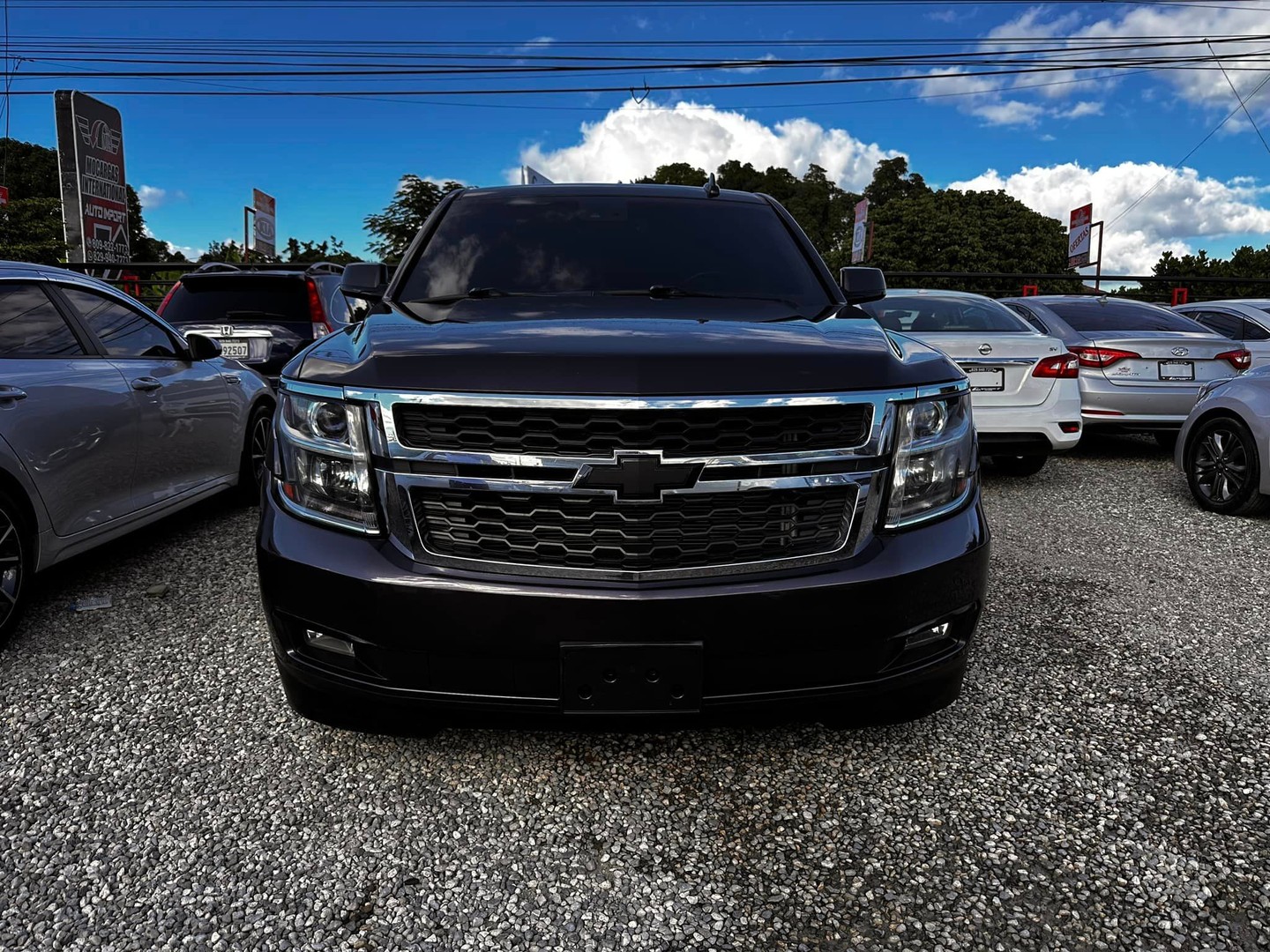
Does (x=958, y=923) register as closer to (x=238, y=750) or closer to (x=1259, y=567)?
(x=238, y=750)

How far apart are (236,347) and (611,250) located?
17.4ft

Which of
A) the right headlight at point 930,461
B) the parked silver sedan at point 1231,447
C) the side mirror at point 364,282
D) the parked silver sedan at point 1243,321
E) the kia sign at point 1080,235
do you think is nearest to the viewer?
the right headlight at point 930,461

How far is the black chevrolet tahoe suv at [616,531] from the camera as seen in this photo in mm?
2117

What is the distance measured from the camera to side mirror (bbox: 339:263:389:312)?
355 cm

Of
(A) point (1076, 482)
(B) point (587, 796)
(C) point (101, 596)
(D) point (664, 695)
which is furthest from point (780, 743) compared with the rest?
(A) point (1076, 482)

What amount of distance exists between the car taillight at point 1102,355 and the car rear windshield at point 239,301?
6.82 m

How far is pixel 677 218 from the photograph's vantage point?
12.1ft

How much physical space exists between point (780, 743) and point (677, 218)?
2099 mm

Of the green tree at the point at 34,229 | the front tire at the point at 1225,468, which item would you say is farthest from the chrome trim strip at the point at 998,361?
the green tree at the point at 34,229

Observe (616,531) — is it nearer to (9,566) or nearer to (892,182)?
(9,566)

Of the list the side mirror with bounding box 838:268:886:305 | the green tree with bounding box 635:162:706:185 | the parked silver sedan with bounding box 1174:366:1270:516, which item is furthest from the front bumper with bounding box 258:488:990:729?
the green tree with bounding box 635:162:706:185

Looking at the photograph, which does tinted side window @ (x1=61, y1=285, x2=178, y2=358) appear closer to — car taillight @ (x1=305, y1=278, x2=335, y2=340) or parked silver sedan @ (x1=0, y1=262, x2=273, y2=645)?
parked silver sedan @ (x1=0, y1=262, x2=273, y2=645)

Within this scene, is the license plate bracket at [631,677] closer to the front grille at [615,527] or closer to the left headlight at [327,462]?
the front grille at [615,527]

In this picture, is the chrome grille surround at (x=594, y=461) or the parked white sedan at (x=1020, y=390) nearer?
the chrome grille surround at (x=594, y=461)
